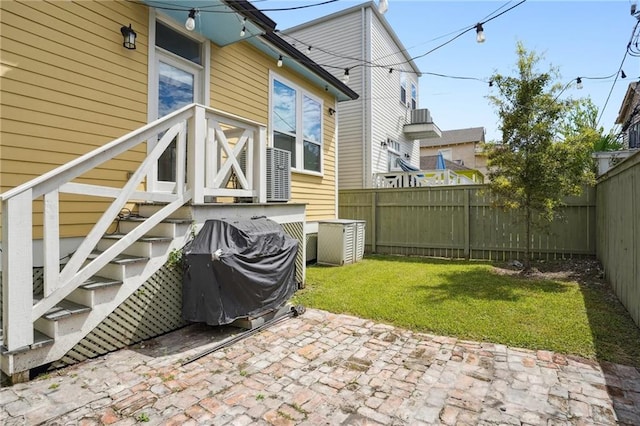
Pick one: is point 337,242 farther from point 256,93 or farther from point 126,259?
point 126,259

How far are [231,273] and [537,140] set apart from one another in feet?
19.4

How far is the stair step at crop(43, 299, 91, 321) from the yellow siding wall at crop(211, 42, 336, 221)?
11.8 ft

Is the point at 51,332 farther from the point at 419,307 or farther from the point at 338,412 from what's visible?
the point at 419,307

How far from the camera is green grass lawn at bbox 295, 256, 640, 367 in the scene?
3.65 m

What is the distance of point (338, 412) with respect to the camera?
8.01 feet

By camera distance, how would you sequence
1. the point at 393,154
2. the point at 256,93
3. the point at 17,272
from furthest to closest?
the point at 393,154 < the point at 256,93 < the point at 17,272

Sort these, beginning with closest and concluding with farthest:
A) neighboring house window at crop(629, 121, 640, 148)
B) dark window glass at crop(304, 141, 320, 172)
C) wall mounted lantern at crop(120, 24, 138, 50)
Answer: wall mounted lantern at crop(120, 24, 138, 50) → dark window glass at crop(304, 141, 320, 172) → neighboring house window at crop(629, 121, 640, 148)

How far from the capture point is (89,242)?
10.3 feet

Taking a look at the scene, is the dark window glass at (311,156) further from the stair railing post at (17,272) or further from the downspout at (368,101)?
the stair railing post at (17,272)

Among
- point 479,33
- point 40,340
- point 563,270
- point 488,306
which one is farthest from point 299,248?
point 563,270

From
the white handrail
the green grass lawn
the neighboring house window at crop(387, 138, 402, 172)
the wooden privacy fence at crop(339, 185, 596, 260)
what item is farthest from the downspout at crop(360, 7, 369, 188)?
the white handrail

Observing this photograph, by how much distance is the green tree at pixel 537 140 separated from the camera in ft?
20.6

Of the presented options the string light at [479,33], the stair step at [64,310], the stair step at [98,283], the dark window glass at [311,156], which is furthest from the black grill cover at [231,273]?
the string light at [479,33]

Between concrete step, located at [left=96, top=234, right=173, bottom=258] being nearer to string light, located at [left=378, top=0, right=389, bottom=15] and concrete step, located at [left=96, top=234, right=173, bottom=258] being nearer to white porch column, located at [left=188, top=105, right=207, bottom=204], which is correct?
white porch column, located at [left=188, top=105, right=207, bottom=204]
